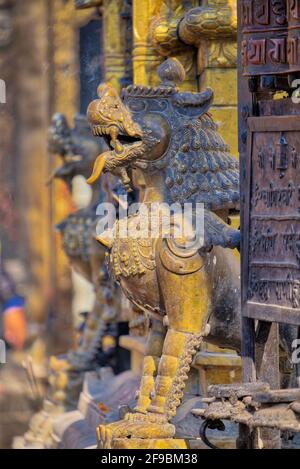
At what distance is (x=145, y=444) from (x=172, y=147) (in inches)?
46.6

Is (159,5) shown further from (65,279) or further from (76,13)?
(65,279)

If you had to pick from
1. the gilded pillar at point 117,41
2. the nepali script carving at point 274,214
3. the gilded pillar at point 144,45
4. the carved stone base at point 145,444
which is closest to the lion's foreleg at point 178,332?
the carved stone base at point 145,444

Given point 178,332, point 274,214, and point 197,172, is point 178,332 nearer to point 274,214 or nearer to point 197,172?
point 197,172

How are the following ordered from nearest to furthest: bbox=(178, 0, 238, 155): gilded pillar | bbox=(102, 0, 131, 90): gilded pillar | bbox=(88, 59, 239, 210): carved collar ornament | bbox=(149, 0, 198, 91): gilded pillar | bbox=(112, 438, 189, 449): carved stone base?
bbox=(112, 438, 189, 449): carved stone base
bbox=(88, 59, 239, 210): carved collar ornament
bbox=(178, 0, 238, 155): gilded pillar
bbox=(149, 0, 198, 91): gilded pillar
bbox=(102, 0, 131, 90): gilded pillar

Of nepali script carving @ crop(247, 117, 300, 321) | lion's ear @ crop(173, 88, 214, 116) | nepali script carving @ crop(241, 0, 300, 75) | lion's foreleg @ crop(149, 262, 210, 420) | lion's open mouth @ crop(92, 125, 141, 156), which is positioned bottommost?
lion's foreleg @ crop(149, 262, 210, 420)

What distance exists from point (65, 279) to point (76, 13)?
310 centimetres

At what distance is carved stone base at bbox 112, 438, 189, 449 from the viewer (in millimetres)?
8641

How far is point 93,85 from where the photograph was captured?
14.0 meters

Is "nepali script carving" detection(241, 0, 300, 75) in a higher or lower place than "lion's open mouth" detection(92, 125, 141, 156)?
higher

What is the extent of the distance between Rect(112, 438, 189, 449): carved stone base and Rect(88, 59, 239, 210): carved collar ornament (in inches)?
37.2

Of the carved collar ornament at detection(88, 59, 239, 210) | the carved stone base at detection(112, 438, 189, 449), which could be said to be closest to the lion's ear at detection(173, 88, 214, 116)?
the carved collar ornament at detection(88, 59, 239, 210)

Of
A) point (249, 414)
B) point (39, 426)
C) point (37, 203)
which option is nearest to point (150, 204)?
point (249, 414)

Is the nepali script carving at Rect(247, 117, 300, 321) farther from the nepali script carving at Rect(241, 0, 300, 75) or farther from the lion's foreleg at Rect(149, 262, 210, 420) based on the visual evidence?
the lion's foreleg at Rect(149, 262, 210, 420)

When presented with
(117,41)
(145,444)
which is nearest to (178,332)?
(145,444)
